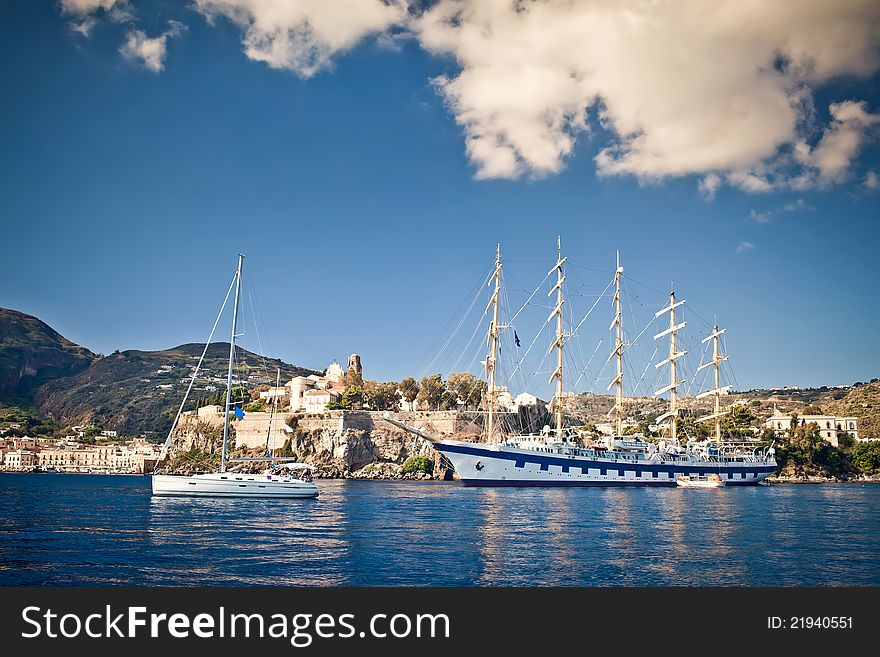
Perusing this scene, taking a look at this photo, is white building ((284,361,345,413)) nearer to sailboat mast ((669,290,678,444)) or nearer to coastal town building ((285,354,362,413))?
coastal town building ((285,354,362,413))

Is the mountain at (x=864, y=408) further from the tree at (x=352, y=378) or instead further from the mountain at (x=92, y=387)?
the mountain at (x=92, y=387)

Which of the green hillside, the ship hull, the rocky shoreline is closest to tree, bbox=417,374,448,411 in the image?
the ship hull

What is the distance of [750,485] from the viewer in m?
61.1

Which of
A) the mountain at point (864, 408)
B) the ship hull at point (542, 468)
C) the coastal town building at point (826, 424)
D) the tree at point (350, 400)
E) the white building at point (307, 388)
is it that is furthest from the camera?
the mountain at point (864, 408)

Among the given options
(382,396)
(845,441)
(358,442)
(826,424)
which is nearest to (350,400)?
(382,396)

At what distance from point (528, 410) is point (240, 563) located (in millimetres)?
65921

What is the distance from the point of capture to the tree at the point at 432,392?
84.9 meters

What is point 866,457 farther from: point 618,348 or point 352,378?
point 352,378

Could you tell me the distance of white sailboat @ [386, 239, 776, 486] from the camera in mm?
50750

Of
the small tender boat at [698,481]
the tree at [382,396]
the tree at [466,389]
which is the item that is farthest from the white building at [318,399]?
the small tender boat at [698,481]

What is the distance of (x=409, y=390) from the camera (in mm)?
88375

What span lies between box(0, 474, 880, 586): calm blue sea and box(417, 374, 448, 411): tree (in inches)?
2058

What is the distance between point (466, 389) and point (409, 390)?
7.23m

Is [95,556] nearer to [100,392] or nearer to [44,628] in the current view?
[44,628]
